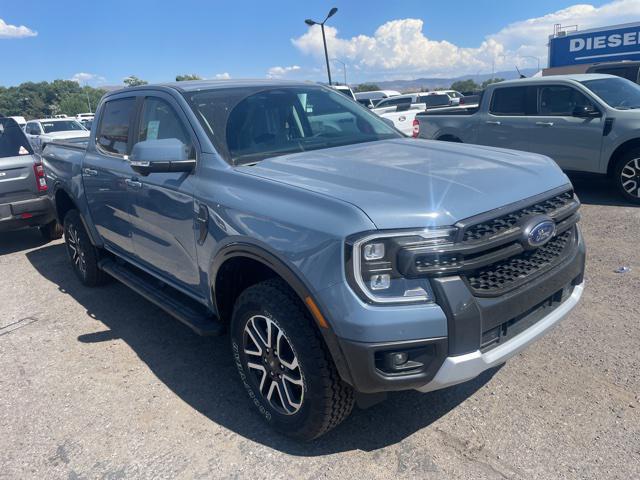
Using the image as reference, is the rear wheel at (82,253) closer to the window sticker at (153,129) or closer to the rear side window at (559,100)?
the window sticker at (153,129)

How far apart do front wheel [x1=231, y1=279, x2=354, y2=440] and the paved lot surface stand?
20 cm

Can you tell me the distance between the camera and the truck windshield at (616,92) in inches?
290

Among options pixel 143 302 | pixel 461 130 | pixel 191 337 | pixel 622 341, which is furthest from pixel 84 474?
pixel 461 130

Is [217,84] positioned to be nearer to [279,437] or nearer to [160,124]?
[160,124]

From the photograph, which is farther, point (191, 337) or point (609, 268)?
point (609, 268)

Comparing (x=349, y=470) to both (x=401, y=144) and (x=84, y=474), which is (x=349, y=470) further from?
(x=401, y=144)

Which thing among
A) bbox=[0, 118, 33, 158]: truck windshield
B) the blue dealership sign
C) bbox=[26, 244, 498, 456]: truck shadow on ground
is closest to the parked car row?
bbox=[26, 244, 498, 456]: truck shadow on ground

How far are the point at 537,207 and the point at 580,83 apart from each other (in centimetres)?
606

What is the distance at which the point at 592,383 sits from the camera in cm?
314

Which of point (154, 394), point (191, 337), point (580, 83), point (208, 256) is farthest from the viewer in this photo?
point (580, 83)

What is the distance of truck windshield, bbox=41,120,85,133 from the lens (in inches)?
736

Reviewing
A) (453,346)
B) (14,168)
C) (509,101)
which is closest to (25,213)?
(14,168)

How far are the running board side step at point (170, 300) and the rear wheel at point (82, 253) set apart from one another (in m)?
0.41

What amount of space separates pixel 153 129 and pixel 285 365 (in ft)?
7.03
